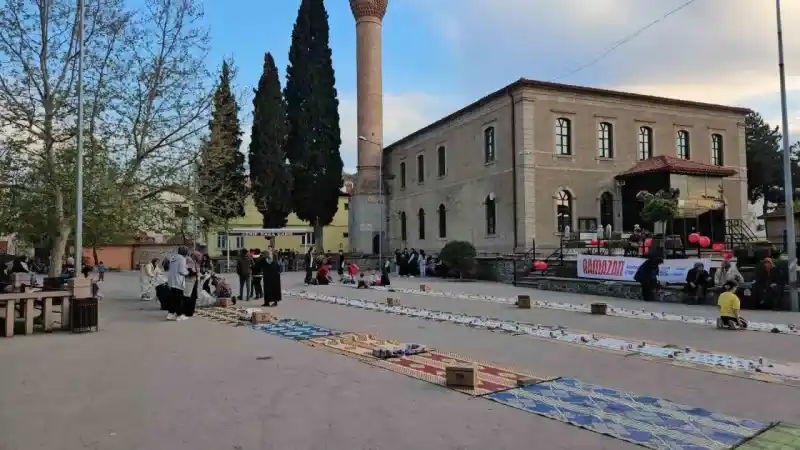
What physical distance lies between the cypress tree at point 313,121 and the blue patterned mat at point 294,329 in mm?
31914

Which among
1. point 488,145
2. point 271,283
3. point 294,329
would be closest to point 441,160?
point 488,145

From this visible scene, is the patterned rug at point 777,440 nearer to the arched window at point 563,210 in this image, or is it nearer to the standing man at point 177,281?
the standing man at point 177,281

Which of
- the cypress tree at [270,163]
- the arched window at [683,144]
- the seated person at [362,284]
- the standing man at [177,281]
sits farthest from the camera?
the cypress tree at [270,163]

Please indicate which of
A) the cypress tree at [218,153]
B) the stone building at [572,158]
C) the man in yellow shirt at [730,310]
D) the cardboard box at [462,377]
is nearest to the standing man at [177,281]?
the cypress tree at [218,153]

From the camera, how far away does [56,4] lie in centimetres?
1586

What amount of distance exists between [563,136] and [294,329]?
2379cm

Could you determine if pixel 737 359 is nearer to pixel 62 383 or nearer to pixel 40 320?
pixel 62 383

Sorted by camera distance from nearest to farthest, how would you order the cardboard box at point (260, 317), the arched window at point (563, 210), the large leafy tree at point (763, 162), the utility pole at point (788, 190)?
the cardboard box at point (260, 317) < the utility pole at point (788, 190) < the arched window at point (563, 210) < the large leafy tree at point (763, 162)

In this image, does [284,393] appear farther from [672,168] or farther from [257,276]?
[672,168]

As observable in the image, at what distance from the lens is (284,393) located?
264 inches

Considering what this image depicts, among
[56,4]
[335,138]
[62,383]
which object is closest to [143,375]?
[62,383]

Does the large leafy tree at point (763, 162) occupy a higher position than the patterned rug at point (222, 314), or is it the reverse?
the large leafy tree at point (763, 162)

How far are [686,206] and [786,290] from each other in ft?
47.6

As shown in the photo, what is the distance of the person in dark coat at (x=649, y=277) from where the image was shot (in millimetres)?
18578
